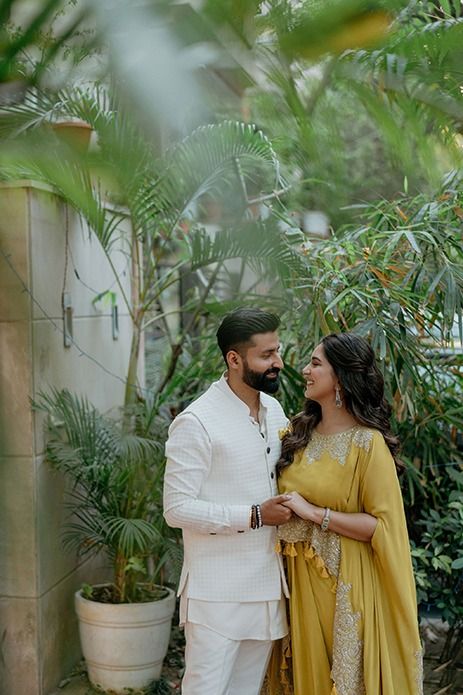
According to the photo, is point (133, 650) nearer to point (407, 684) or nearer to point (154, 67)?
point (407, 684)

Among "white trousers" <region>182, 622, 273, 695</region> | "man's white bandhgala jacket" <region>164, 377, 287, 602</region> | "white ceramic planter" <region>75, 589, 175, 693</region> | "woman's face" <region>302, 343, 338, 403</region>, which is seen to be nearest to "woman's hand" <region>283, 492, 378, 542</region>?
"man's white bandhgala jacket" <region>164, 377, 287, 602</region>

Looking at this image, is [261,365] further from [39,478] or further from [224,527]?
[39,478]

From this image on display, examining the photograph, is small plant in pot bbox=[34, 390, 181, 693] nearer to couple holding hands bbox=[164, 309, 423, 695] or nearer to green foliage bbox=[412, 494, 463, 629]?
green foliage bbox=[412, 494, 463, 629]

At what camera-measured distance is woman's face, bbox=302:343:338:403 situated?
93.7 inches

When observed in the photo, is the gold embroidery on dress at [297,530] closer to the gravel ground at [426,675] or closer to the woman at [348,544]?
the woman at [348,544]

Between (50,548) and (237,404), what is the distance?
1510 mm

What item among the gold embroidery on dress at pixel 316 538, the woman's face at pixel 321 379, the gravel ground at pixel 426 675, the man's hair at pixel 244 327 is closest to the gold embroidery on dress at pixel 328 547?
the gold embroidery on dress at pixel 316 538

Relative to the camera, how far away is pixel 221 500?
7.80ft

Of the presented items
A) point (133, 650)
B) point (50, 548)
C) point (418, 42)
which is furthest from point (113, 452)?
point (418, 42)

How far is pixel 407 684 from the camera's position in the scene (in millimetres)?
2314

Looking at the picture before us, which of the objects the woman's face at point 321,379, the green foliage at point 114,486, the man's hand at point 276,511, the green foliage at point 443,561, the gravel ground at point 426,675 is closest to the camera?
the man's hand at point 276,511

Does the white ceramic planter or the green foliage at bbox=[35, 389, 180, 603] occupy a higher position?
the green foliage at bbox=[35, 389, 180, 603]

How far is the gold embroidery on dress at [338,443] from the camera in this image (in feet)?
7.68

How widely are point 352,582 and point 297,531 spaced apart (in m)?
0.20
